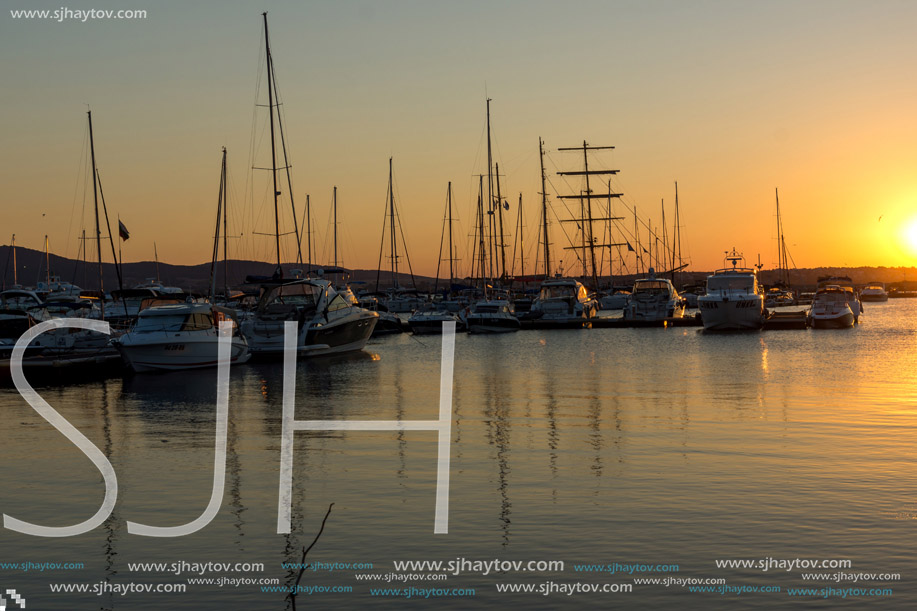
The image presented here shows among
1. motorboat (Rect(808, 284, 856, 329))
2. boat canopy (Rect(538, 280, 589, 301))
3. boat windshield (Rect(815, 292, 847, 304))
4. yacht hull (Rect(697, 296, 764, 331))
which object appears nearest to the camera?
yacht hull (Rect(697, 296, 764, 331))

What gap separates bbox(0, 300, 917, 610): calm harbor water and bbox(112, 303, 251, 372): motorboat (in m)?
→ 5.63

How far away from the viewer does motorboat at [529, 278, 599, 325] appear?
245 feet

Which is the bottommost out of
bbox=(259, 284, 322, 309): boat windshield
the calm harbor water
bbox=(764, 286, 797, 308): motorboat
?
the calm harbor water

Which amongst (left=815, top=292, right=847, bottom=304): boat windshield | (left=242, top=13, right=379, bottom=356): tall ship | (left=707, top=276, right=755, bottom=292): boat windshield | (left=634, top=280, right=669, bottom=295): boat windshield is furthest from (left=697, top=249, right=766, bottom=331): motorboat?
(left=242, top=13, right=379, bottom=356): tall ship

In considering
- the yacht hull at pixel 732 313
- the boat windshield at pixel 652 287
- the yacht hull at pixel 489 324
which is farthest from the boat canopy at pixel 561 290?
the yacht hull at pixel 732 313

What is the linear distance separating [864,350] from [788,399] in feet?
75.7

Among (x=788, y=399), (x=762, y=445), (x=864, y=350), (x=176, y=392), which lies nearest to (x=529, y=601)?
(x=762, y=445)

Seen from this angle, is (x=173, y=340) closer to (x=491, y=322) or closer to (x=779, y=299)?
(x=491, y=322)

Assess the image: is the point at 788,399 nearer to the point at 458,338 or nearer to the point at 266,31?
the point at 266,31

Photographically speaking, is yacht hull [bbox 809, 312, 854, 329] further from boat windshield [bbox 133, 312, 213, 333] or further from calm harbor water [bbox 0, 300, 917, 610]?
boat windshield [bbox 133, 312, 213, 333]

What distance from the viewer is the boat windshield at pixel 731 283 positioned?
6328cm

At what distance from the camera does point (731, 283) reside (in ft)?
209

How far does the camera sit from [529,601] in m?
10.3

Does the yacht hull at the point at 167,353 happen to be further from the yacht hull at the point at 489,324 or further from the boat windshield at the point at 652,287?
the boat windshield at the point at 652,287
